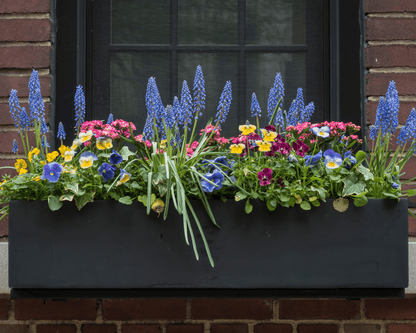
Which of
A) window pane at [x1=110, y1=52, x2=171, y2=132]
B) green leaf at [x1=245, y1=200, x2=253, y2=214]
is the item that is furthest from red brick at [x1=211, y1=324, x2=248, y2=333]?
window pane at [x1=110, y1=52, x2=171, y2=132]

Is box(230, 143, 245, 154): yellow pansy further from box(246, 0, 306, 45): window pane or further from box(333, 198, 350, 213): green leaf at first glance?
box(246, 0, 306, 45): window pane

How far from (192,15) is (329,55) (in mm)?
647

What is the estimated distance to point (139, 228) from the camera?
94 cm

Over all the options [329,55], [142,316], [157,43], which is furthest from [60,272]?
[329,55]

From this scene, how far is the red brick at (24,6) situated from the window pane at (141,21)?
0.95 feet

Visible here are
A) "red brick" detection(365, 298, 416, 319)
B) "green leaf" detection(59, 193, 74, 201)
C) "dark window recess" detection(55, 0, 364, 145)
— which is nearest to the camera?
"green leaf" detection(59, 193, 74, 201)

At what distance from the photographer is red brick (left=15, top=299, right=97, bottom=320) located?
4.50 ft

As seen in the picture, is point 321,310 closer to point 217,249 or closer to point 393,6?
point 217,249

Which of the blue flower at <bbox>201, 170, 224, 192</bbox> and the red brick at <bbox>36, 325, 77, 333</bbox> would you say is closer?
the blue flower at <bbox>201, 170, 224, 192</bbox>

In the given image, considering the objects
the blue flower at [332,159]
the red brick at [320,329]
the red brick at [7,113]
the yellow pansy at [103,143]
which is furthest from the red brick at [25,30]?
the red brick at [320,329]

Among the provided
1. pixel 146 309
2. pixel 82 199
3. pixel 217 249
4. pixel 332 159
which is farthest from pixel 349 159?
pixel 146 309

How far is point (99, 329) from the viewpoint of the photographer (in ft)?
4.55

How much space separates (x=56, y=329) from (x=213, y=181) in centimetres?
98

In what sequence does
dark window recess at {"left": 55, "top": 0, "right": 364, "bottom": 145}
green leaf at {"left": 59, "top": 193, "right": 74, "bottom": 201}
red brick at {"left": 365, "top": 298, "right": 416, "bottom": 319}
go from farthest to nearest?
dark window recess at {"left": 55, "top": 0, "right": 364, "bottom": 145}
red brick at {"left": 365, "top": 298, "right": 416, "bottom": 319}
green leaf at {"left": 59, "top": 193, "right": 74, "bottom": 201}
